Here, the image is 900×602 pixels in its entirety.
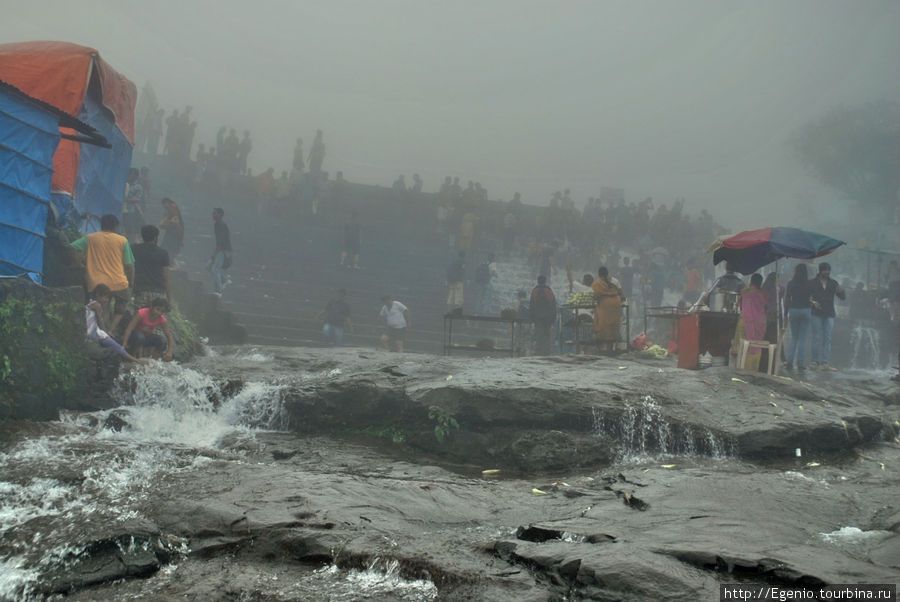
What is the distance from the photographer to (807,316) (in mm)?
11688

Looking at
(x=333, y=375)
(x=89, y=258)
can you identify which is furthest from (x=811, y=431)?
(x=89, y=258)

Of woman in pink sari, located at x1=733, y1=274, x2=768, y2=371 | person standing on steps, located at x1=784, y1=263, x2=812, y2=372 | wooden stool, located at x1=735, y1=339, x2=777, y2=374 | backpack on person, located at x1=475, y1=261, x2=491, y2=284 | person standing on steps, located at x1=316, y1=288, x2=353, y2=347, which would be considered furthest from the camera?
backpack on person, located at x1=475, y1=261, x2=491, y2=284

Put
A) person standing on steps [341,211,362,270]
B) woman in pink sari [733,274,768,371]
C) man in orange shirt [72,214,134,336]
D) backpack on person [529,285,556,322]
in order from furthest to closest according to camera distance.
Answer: person standing on steps [341,211,362,270]
backpack on person [529,285,556,322]
woman in pink sari [733,274,768,371]
man in orange shirt [72,214,134,336]

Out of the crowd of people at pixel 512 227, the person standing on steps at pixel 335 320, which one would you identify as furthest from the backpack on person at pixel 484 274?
the person standing on steps at pixel 335 320

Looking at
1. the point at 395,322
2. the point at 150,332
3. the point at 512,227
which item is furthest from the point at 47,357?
the point at 512,227

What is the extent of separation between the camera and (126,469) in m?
5.81

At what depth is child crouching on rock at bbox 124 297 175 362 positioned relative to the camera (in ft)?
29.8

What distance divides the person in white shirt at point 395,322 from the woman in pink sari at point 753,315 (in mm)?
6998

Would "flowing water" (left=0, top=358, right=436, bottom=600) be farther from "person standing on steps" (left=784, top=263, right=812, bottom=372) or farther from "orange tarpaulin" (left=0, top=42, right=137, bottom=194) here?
"person standing on steps" (left=784, top=263, right=812, bottom=372)

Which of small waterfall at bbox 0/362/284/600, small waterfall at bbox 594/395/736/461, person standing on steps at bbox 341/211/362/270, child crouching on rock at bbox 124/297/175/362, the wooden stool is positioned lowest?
small waterfall at bbox 0/362/284/600

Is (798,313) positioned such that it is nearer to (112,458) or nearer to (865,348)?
Answer: (865,348)

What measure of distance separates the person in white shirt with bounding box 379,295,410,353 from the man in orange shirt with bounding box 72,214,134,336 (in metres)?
6.32

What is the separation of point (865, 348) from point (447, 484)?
15.6m

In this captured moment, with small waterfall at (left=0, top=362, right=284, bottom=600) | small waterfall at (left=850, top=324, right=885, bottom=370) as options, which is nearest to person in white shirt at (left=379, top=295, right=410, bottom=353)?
small waterfall at (left=0, top=362, right=284, bottom=600)
